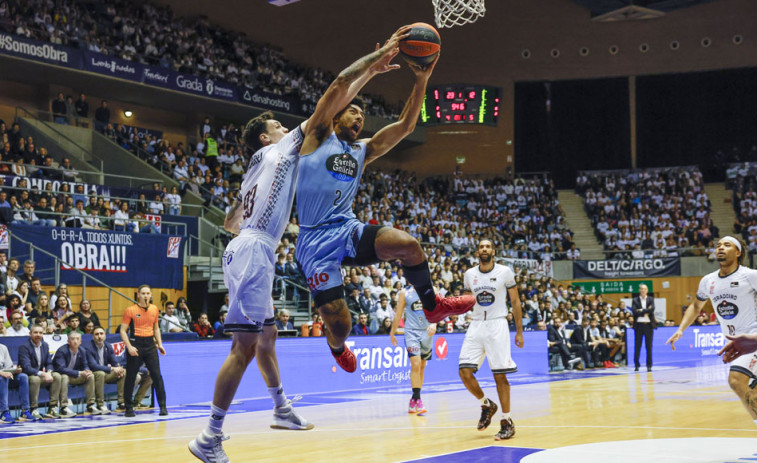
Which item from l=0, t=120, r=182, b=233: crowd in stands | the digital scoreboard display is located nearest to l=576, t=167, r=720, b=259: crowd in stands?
the digital scoreboard display

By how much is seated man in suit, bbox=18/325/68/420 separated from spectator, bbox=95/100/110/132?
47.5ft

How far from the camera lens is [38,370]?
12.1m

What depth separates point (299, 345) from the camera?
605 inches

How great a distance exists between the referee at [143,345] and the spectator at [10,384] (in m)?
1.34

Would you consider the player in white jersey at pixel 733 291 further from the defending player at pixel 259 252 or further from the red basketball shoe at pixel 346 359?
the defending player at pixel 259 252

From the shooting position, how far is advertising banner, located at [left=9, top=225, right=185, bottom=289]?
16.2 m

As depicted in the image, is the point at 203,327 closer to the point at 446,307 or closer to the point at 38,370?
the point at 38,370

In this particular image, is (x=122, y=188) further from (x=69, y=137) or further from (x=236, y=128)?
(x=236, y=128)

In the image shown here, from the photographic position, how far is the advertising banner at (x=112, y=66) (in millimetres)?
23719

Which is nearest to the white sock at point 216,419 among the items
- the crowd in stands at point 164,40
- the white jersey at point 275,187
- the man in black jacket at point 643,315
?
the white jersey at point 275,187

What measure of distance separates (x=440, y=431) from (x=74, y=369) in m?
5.71

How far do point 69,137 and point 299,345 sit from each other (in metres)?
12.7

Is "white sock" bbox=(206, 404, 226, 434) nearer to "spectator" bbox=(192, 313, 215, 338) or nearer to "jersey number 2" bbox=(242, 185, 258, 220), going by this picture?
"jersey number 2" bbox=(242, 185, 258, 220)

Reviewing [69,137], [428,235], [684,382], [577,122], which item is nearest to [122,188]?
[69,137]
